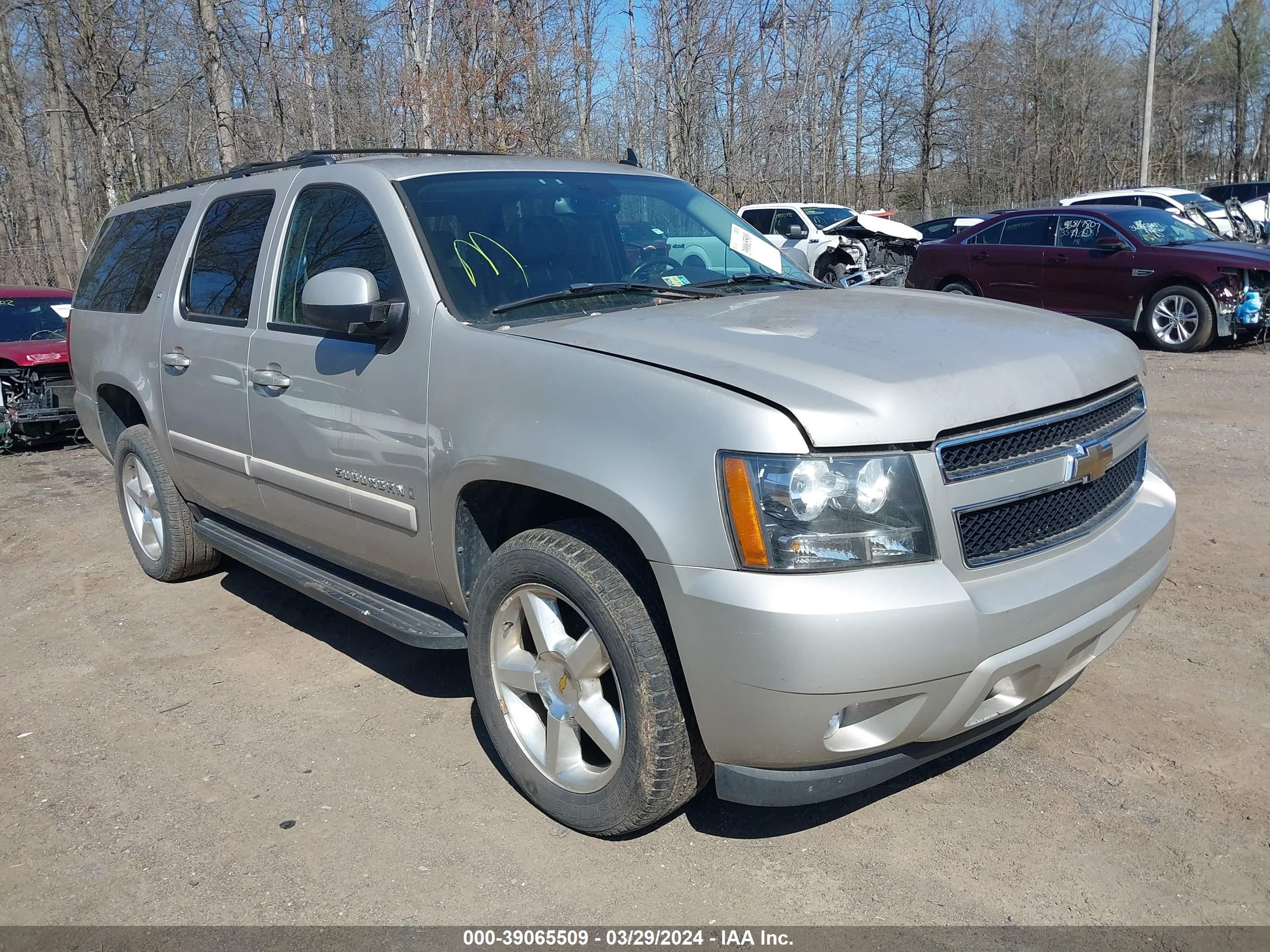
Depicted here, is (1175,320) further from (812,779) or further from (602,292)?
(812,779)

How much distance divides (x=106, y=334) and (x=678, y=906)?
4.32 m

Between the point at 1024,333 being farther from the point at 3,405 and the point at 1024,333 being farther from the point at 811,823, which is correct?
the point at 3,405

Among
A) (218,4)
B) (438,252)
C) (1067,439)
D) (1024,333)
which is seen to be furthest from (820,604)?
(218,4)

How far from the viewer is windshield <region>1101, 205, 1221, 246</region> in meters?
12.0

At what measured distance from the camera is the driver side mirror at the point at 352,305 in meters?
3.24

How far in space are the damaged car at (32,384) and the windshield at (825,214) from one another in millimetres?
13756

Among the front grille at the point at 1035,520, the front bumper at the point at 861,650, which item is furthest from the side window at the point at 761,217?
the front bumper at the point at 861,650

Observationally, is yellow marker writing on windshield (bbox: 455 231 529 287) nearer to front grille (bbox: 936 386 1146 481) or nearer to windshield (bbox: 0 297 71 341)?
front grille (bbox: 936 386 1146 481)

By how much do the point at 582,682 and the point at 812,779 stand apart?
691 mm

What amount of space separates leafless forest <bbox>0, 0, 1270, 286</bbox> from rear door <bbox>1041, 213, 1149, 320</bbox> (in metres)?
10.3

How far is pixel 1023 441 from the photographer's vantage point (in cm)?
265

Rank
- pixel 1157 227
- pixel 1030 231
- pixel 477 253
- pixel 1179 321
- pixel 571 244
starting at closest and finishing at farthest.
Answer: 1. pixel 477 253
2. pixel 571 244
3. pixel 1179 321
4. pixel 1157 227
5. pixel 1030 231

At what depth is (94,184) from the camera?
25.5m

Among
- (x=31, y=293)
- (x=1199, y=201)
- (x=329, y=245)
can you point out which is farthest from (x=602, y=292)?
(x=1199, y=201)
